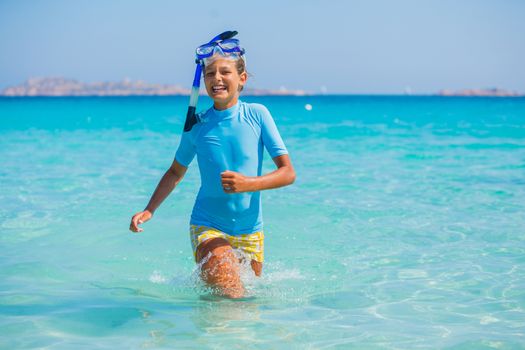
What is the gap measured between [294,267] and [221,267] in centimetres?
186

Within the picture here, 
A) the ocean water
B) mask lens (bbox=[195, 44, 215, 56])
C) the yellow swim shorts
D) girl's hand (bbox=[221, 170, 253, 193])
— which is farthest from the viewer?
the yellow swim shorts

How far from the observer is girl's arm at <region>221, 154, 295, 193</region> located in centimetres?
366

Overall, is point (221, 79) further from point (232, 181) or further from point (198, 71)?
point (232, 181)

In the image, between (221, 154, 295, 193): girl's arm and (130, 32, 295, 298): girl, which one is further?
(130, 32, 295, 298): girl

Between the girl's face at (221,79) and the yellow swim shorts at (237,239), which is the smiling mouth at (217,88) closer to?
the girl's face at (221,79)

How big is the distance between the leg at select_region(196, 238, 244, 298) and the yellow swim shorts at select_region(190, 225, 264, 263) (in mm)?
50

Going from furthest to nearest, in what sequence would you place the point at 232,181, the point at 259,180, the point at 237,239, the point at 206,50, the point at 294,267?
the point at 294,267 → the point at 237,239 → the point at 206,50 → the point at 259,180 → the point at 232,181

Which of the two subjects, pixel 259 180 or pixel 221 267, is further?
pixel 221 267

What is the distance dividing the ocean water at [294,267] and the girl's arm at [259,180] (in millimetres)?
855

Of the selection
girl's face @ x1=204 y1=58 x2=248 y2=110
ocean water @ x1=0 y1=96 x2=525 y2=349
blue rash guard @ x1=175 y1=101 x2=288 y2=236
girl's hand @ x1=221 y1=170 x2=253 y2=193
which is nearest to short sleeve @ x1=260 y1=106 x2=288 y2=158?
blue rash guard @ x1=175 y1=101 x2=288 y2=236

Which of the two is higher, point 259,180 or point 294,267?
point 259,180

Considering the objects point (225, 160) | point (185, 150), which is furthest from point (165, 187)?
point (225, 160)

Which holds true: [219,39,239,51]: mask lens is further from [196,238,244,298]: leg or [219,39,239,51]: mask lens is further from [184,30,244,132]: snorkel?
[196,238,244,298]: leg

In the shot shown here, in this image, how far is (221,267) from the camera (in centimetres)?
417
